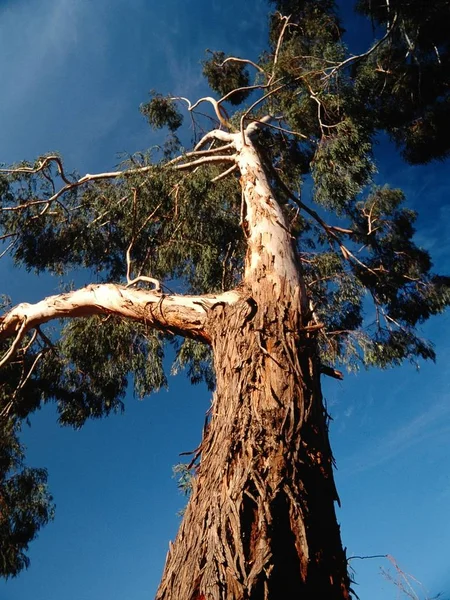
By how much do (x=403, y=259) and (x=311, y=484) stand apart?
557cm

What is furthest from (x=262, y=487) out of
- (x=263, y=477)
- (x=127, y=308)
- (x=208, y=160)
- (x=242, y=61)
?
(x=242, y=61)

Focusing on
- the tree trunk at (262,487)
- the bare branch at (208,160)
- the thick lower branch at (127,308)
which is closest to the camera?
the tree trunk at (262,487)

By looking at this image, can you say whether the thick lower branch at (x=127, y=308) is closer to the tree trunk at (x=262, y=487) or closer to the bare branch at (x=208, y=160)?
the tree trunk at (x=262, y=487)

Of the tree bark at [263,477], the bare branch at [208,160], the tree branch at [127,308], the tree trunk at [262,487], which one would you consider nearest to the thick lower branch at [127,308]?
the tree branch at [127,308]

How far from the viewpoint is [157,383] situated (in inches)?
219

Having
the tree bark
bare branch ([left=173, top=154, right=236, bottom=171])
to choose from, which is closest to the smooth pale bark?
the tree bark

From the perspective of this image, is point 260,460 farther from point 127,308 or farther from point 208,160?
point 208,160

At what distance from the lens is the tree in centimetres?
168

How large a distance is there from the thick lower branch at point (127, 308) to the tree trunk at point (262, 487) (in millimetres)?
321

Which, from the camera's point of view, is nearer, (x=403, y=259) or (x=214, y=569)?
(x=214, y=569)

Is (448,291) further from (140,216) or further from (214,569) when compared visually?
(214,569)

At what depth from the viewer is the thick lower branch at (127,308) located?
268 centimetres

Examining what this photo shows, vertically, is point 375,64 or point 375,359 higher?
point 375,64

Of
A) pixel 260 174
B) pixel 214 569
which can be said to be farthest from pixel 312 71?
pixel 214 569
